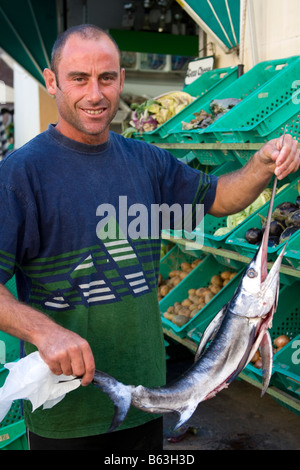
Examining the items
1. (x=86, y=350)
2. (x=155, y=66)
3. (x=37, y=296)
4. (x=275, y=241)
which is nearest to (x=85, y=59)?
(x=37, y=296)

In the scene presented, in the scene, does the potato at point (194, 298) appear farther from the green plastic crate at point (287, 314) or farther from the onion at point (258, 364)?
the onion at point (258, 364)

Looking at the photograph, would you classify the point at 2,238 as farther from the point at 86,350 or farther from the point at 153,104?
the point at 153,104

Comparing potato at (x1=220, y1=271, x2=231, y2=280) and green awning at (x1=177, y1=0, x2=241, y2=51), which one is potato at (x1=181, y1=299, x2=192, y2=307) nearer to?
potato at (x1=220, y1=271, x2=231, y2=280)

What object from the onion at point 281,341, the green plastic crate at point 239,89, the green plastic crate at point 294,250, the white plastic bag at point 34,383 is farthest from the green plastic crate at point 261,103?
the white plastic bag at point 34,383

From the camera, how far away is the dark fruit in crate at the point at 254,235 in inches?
154

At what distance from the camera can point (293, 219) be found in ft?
12.4

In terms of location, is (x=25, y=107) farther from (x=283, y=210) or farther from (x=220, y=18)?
(x=283, y=210)

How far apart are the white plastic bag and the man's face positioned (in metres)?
0.86

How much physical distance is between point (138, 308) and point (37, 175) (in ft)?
2.12

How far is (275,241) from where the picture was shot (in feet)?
12.6

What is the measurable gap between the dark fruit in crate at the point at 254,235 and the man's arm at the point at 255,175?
1.26 m

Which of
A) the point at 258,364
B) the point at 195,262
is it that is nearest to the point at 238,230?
the point at 258,364

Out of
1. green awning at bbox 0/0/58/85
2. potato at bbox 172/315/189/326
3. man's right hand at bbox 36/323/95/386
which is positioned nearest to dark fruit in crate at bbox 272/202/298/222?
potato at bbox 172/315/189/326

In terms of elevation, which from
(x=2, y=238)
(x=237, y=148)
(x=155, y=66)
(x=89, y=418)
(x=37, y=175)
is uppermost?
(x=155, y=66)
